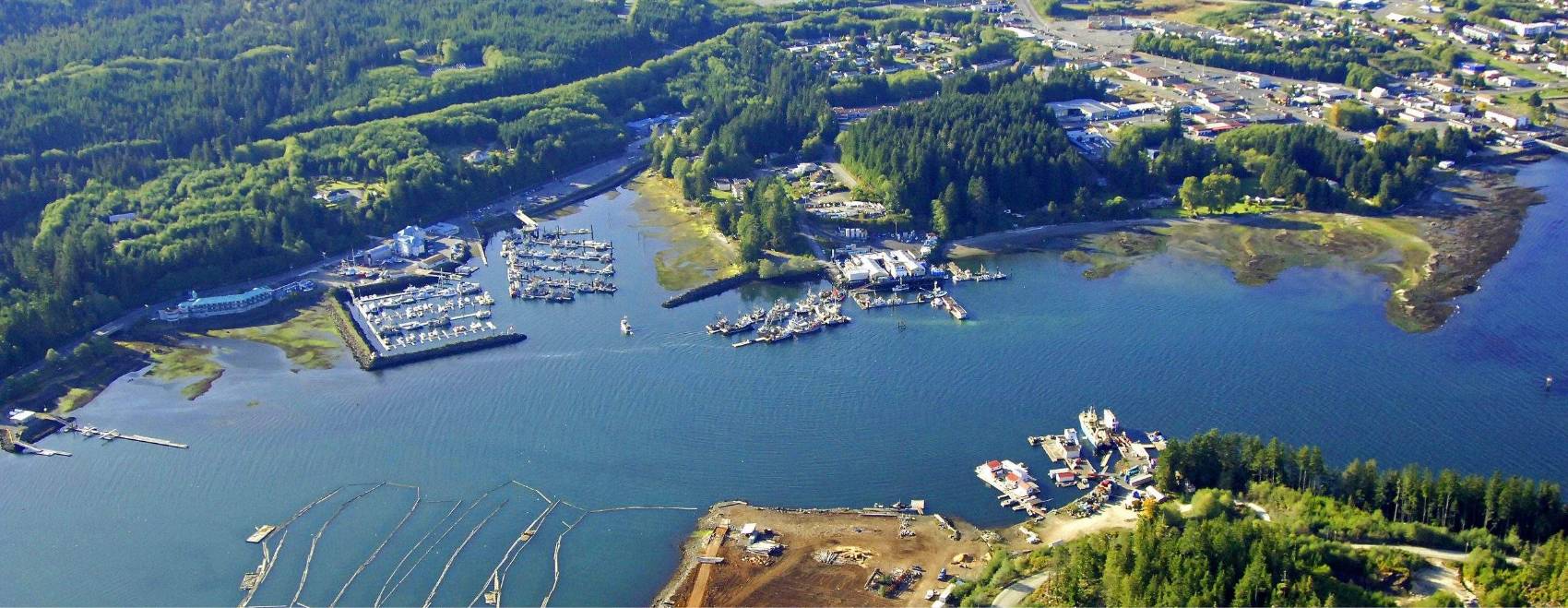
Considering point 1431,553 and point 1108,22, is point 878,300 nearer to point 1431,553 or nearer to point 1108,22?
point 1431,553

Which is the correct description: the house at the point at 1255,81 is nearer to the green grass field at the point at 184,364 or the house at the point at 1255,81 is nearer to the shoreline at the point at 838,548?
the shoreline at the point at 838,548

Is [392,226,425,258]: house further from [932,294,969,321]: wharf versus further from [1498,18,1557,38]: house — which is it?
[1498,18,1557,38]: house

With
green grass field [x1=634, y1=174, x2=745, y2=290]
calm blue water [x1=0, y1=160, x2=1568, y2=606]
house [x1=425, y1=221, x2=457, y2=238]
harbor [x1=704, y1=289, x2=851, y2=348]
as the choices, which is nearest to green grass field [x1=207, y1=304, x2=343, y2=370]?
calm blue water [x1=0, y1=160, x2=1568, y2=606]

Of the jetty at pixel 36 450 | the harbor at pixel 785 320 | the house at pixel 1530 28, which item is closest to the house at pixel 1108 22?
the house at pixel 1530 28

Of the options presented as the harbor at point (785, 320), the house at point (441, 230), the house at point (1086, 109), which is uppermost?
the house at point (441, 230)

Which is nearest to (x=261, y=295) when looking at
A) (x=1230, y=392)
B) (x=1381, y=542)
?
(x=1230, y=392)

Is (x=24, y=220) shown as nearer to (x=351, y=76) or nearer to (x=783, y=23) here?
(x=351, y=76)
